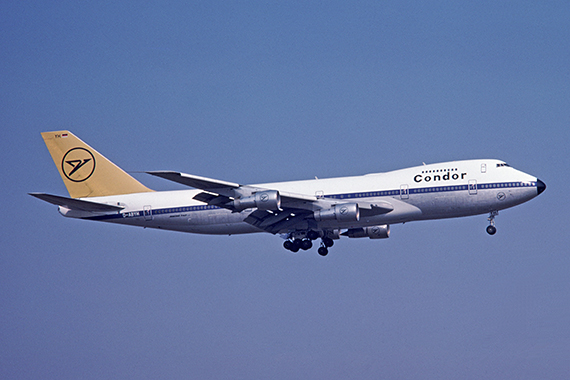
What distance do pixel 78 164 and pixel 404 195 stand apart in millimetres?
27228

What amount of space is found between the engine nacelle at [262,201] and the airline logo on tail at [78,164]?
55.8 feet

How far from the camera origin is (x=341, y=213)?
160ft

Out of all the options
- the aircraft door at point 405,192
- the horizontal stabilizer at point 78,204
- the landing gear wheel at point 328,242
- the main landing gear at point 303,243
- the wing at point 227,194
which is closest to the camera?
the wing at point 227,194

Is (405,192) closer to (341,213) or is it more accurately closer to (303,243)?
(341,213)

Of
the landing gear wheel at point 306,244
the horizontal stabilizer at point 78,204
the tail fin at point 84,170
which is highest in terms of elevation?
the tail fin at point 84,170

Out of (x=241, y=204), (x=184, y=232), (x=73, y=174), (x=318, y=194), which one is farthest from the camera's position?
(x=73, y=174)

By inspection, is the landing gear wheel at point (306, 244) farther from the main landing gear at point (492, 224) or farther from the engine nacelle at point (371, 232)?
the main landing gear at point (492, 224)

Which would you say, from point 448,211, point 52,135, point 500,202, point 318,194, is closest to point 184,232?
point 318,194

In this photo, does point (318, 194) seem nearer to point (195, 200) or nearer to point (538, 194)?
point (195, 200)

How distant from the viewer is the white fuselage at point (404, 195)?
49125mm

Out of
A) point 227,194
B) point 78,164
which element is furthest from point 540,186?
point 78,164

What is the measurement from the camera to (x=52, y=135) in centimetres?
6094

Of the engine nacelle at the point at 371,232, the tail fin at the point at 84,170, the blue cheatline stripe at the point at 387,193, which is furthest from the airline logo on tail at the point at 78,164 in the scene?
the engine nacelle at the point at 371,232

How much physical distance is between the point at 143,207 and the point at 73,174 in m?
8.51
